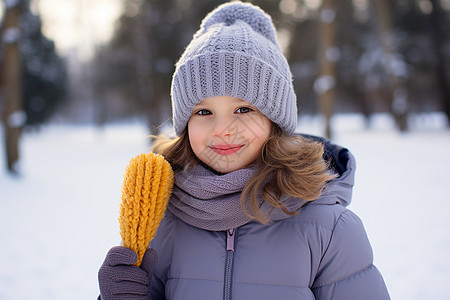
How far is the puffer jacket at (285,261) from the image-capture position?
1.04 metres

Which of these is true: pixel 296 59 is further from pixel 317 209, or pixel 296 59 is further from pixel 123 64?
pixel 317 209

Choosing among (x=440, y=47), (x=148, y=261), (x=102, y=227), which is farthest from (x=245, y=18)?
(x=440, y=47)

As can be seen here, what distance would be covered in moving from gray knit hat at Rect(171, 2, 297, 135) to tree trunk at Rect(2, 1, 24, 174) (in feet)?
23.2

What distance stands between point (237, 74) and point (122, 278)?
808 millimetres

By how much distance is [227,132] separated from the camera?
1128 mm

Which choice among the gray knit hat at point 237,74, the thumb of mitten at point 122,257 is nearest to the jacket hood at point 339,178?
the gray knit hat at point 237,74

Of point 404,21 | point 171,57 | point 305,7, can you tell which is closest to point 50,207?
point 171,57

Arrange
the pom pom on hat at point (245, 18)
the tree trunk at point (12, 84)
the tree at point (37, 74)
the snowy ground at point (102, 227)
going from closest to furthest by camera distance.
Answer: the pom pom on hat at point (245, 18)
the snowy ground at point (102, 227)
the tree trunk at point (12, 84)
the tree at point (37, 74)

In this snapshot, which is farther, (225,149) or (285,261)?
(225,149)

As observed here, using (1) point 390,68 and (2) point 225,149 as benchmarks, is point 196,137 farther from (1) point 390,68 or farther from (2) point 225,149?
(1) point 390,68

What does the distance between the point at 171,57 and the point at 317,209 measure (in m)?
12.9

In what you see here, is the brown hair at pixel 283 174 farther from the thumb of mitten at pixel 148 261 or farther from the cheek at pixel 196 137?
the thumb of mitten at pixel 148 261

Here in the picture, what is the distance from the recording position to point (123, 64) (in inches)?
552

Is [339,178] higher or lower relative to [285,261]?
higher
